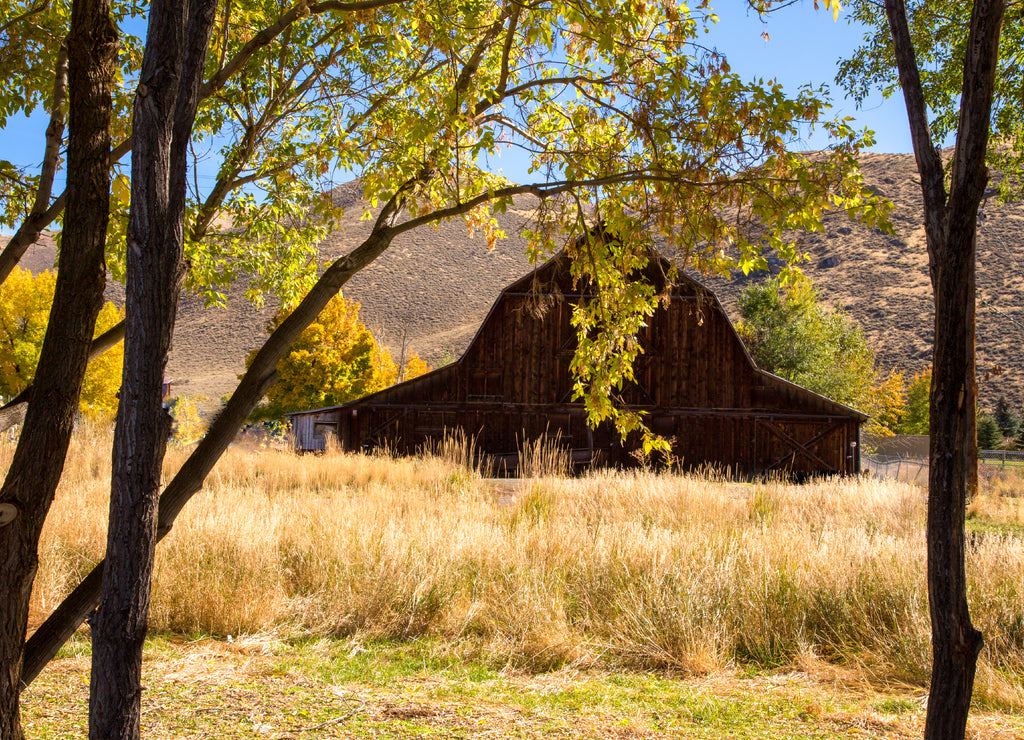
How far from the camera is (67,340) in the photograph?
327 centimetres

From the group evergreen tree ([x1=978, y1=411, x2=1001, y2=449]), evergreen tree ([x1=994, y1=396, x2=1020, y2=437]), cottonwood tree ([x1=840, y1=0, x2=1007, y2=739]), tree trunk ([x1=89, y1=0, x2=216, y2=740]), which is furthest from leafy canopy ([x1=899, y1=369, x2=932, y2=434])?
tree trunk ([x1=89, y1=0, x2=216, y2=740])

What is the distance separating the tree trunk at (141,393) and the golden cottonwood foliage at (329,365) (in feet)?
119

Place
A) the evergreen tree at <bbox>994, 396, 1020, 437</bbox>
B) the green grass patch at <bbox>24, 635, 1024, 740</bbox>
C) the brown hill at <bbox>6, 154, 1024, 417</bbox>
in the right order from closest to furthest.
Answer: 1. the green grass patch at <bbox>24, 635, 1024, 740</bbox>
2. the evergreen tree at <bbox>994, 396, 1020, 437</bbox>
3. the brown hill at <bbox>6, 154, 1024, 417</bbox>

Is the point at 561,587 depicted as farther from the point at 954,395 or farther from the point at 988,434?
the point at 988,434

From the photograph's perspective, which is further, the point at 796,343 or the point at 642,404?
the point at 796,343

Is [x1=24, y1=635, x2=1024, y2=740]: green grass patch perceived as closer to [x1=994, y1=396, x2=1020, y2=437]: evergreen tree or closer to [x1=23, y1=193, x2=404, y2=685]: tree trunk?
[x1=23, y1=193, x2=404, y2=685]: tree trunk

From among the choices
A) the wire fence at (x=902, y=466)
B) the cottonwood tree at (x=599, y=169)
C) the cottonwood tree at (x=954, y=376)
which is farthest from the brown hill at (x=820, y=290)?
the cottonwood tree at (x=954, y=376)

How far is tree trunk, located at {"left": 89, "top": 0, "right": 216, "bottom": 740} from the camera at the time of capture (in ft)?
8.80

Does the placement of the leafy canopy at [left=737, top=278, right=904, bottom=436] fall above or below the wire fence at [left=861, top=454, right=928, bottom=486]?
above

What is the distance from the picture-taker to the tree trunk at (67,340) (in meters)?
3.10

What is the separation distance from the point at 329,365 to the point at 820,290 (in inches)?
2008

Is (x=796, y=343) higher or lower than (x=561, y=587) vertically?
higher

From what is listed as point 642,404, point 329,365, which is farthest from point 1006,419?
point 329,365

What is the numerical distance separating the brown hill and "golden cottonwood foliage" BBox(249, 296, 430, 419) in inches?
653
